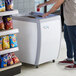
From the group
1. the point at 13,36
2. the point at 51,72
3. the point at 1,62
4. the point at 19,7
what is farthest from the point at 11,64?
the point at 19,7

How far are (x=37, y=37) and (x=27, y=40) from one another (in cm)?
19

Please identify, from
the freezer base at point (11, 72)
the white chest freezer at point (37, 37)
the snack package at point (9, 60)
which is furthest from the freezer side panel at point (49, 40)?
the snack package at point (9, 60)

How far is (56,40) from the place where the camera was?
4309 millimetres

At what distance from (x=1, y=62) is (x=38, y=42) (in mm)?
741

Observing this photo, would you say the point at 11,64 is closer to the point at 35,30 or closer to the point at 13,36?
the point at 13,36

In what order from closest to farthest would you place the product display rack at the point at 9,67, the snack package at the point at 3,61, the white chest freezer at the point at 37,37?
the product display rack at the point at 9,67 → the snack package at the point at 3,61 → the white chest freezer at the point at 37,37

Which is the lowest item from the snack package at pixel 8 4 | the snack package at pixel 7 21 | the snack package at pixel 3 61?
the snack package at pixel 3 61

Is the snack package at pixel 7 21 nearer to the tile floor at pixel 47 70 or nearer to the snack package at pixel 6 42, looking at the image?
the snack package at pixel 6 42

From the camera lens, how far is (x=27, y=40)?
409 cm

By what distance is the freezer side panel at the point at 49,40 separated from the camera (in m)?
4.07

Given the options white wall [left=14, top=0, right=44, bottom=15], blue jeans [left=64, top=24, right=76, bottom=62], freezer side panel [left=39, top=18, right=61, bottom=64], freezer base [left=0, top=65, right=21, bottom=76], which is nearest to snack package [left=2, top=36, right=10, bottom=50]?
freezer base [left=0, top=65, right=21, bottom=76]

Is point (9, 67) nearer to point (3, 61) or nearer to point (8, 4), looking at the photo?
point (3, 61)

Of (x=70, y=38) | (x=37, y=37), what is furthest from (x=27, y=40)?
(x=70, y=38)

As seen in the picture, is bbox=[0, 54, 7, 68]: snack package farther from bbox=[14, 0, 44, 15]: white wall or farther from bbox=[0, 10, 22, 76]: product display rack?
bbox=[14, 0, 44, 15]: white wall
